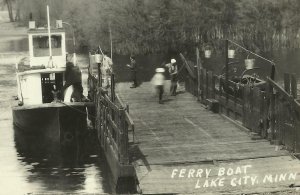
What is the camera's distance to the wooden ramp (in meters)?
16.6

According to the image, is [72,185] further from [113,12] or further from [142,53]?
[113,12]

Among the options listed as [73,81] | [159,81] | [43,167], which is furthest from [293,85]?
[73,81]

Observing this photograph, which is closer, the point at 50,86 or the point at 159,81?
the point at 159,81

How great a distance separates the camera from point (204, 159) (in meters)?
18.1

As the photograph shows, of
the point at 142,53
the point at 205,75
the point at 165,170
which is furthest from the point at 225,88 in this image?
the point at 142,53

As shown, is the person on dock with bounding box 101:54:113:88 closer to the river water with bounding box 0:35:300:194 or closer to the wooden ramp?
the river water with bounding box 0:35:300:194

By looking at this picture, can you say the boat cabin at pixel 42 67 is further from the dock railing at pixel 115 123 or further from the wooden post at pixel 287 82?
the wooden post at pixel 287 82

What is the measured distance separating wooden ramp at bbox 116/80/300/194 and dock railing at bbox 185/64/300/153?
426mm

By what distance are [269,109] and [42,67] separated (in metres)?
13.4

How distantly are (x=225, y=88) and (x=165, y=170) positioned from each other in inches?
353

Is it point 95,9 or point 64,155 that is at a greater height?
point 95,9

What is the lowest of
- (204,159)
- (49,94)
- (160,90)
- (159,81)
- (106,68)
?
(204,159)

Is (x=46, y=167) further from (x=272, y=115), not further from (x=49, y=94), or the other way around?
(x=272, y=115)

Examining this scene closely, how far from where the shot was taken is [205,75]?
27312 millimetres
